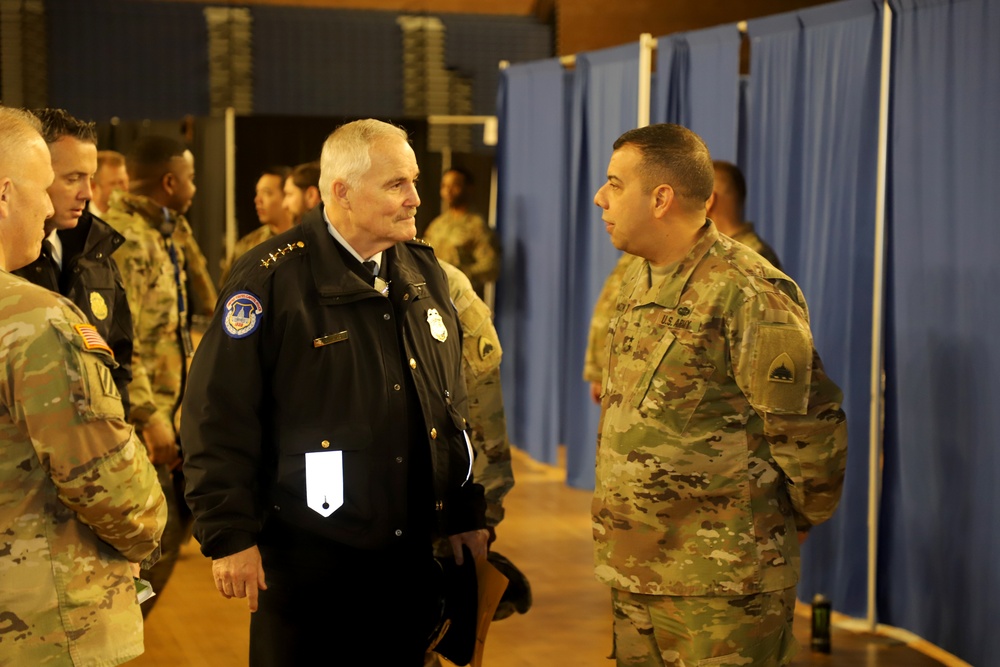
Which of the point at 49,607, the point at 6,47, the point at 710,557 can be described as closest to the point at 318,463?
the point at 49,607

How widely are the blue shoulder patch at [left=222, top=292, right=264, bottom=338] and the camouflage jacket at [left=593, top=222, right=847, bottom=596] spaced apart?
0.90 metres

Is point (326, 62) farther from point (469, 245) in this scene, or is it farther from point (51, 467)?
point (51, 467)

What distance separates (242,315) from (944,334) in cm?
260

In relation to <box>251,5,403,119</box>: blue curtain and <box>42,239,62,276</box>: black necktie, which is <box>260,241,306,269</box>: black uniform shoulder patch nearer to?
<box>42,239,62,276</box>: black necktie

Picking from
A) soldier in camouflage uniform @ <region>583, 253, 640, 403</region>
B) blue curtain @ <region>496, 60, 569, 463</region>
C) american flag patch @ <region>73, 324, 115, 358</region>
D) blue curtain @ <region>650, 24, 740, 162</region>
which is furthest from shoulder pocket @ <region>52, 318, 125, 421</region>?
blue curtain @ <region>496, 60, 569, 463</region>

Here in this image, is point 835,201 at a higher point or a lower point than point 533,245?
higher

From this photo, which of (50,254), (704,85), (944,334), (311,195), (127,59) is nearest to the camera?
(50,254)

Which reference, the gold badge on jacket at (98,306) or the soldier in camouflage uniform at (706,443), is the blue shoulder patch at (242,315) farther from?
the gold badge on jacket at (98,306)

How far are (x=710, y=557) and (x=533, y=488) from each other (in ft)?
13.5

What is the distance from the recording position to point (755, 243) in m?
4.36

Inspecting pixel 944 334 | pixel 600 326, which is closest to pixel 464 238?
pixel 600 326

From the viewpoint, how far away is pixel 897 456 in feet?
13.6

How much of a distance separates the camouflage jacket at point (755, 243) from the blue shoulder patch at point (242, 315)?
244cm

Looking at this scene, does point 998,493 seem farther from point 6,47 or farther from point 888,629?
point 6,47
